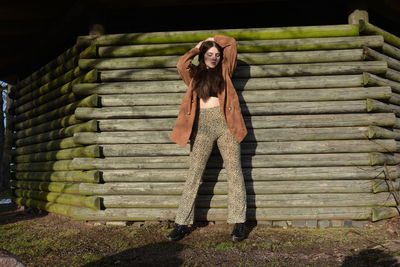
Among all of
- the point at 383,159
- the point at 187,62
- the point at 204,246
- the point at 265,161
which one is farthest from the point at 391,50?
the point at 204,246

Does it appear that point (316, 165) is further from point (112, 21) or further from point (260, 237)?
point (112, 21)

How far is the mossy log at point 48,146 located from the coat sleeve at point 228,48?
9.44 ft

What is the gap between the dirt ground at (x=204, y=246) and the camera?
309 centimetres

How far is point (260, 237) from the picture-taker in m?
3.79

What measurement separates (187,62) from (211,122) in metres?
0.84

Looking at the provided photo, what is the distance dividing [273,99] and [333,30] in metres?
1.44

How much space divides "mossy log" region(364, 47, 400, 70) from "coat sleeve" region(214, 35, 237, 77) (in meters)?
2.19

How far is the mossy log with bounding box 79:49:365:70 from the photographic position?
4453 millimetres

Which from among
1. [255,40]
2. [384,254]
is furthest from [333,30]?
[384,254]

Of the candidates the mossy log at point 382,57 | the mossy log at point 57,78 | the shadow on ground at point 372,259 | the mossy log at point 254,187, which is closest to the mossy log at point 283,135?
the mossy log at point 254,187

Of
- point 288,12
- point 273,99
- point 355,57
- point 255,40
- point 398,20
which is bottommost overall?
point 273,99

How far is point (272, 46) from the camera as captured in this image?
4.52 m

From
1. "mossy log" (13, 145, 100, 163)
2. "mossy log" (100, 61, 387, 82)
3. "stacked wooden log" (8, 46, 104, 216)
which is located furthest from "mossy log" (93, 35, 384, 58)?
"mossy log" (13, 145, 100, 163)

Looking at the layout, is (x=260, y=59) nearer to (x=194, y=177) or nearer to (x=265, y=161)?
(x=265, y=161)
